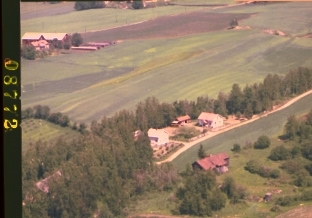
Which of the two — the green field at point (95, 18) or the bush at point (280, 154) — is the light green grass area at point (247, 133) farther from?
the green field at point (95, 18)

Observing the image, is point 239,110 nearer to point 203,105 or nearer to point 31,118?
point 203,105

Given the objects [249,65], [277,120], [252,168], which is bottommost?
[252,168]

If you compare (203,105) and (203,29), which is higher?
(203,29)

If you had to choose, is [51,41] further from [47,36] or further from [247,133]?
[247,133]

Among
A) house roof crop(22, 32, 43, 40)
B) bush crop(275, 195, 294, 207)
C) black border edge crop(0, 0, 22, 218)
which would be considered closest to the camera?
black border edge crop(0, 0, 22, 218)

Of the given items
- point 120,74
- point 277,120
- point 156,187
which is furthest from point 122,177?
point 277,120

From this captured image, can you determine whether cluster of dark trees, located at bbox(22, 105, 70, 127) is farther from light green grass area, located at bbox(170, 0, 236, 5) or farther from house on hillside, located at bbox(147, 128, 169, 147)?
light green grass area, located at bbox(170, 0, 236, 5)

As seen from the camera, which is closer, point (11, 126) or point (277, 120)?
point (11, 126)

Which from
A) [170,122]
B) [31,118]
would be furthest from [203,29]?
[31,118]

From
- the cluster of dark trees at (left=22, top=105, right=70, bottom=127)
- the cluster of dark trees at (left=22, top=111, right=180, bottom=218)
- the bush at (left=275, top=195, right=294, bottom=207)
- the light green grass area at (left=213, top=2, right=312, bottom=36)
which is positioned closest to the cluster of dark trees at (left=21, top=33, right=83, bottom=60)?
the cluster of dark trees at (left=22, top=105, right=70, bottom=127)
